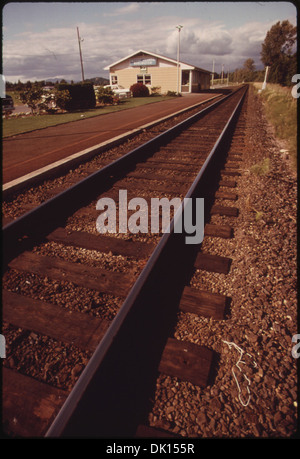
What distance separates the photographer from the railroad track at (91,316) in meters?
1.46

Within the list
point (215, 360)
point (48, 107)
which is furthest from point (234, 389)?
point (48, 107)

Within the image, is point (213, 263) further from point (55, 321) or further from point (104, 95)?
point (104, 95)

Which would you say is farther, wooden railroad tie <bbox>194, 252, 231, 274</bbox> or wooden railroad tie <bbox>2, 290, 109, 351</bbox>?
wooden railroad tie <bbox>194, 252, 231, 274</bbox>

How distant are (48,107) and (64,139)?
1001 cm

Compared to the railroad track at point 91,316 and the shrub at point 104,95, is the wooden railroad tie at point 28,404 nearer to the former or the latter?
the railroad track at point 91,316

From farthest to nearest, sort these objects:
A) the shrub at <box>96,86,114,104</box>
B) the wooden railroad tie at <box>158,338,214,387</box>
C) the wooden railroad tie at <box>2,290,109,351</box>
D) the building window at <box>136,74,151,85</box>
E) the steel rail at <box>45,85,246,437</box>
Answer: the building window at <box>136,74,151,85</box>
the shrub at <box>96,86,114,104</box>
the wooden railroad tie at <box>2,290,109,351</box>
the wooden railroad tie at <box>158,338,214,387</box>
the steel rail at <box>45,85,246,437</box>

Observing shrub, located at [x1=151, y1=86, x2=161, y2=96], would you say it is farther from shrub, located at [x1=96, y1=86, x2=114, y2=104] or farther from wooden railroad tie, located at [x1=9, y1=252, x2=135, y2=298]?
wooden railroad tie, located at [x1=9, y1=252, x2=135, y2=298]

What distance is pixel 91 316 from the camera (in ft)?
6.62

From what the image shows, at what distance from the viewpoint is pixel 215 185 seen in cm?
473

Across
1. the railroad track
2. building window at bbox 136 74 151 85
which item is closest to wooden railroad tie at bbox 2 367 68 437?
the railroad track

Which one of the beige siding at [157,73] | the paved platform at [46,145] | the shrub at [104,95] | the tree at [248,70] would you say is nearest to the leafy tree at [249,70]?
the tree at [248,70]

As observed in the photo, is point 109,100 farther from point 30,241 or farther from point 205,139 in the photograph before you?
point 30,241

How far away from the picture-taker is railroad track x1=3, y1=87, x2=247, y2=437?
4.79 ft
